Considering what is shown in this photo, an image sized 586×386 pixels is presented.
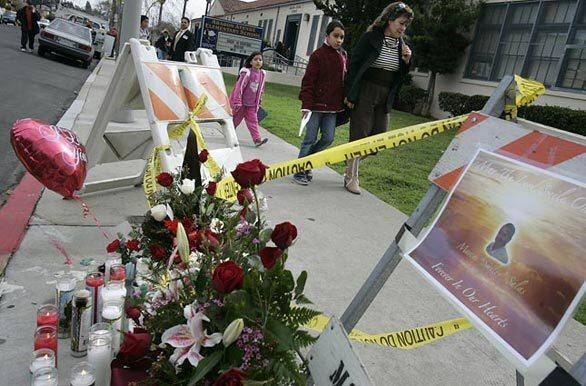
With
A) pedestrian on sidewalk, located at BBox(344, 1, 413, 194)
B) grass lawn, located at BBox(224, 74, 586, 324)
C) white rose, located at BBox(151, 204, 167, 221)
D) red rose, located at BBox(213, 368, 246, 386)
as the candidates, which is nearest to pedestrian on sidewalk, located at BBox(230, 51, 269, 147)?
grass lawn, located at BBox(224, 74, 586, 324)

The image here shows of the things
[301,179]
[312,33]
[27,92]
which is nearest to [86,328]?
[301,179]

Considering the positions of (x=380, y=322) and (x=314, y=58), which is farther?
(x=314, y=58)

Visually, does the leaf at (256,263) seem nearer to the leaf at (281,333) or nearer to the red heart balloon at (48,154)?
the leaf at (281,333)

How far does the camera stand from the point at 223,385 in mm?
1029

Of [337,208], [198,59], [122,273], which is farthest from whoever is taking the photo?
[337,208]

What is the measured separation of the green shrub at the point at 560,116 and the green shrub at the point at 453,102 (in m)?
2.37

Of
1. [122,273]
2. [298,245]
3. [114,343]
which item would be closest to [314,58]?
[298,245]

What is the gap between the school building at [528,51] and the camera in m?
12.9

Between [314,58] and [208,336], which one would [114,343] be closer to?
[208,336]

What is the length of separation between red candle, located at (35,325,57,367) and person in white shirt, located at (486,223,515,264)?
1.66 metres

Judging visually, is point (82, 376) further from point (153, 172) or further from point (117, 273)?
point (153, 172)

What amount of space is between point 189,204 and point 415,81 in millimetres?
18855

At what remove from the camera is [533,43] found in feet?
47.1

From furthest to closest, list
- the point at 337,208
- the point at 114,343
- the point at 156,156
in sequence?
the point at 337,208, the point at 156,156, the point at 114,343
